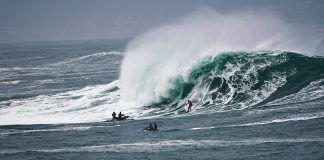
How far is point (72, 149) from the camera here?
2581cm

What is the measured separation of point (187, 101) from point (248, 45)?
10.9 meters

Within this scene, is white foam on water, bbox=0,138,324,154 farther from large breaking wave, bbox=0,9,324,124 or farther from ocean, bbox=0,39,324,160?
large breaking wave, bbox=0,9,324,124

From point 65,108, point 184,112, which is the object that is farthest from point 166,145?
point 65,108

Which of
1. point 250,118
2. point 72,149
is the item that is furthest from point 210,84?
point 72,149

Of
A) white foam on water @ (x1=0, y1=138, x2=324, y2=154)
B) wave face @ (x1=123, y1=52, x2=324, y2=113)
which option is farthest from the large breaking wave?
white foam on water @ (x1=0, y1=138, x2=324, y2=154)

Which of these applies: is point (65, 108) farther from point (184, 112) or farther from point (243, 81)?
point (243, 81)

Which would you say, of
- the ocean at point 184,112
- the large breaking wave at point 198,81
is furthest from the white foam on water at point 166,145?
the large breaking wave at point 198,81

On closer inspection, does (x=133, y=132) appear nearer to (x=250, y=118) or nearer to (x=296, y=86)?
(x=250, y=118)

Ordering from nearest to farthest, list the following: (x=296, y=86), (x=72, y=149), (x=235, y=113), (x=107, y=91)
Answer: (x=72, y=149) → (x=235, y=113) → (x=296, y=86) → (x=107, y=91)

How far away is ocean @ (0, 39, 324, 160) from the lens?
2431 cm

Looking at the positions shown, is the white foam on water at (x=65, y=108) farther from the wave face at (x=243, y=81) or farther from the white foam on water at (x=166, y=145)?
the white foam on water at (x=166, y=145)

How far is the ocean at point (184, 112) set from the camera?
24.3 metres

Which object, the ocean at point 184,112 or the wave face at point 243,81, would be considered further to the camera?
the wave face at point 243,81

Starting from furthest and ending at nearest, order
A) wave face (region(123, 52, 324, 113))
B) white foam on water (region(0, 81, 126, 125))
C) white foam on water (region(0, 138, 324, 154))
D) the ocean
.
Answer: white foam on water (region(0, 81, 126, 125)) < wave face (region(123, 52, 324, 113)) < the ocean < white foam on water (region(0, 138, 324, 154))
